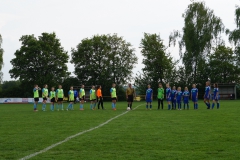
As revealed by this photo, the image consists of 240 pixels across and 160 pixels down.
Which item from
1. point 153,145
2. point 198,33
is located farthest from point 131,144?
point 198,33

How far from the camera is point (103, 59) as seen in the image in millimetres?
70562

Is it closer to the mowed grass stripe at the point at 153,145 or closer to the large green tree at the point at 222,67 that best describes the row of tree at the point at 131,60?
the large green tree at the point at 222,67

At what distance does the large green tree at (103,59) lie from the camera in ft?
229

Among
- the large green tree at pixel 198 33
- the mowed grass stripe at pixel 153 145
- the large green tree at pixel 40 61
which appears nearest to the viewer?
the mowed grass stripe at pixel 153 145

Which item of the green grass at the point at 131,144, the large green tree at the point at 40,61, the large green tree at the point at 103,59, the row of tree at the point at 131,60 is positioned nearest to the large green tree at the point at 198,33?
the row of tree at the point at 131,60

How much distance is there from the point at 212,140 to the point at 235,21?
157ft

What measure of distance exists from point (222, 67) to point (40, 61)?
32236 mm

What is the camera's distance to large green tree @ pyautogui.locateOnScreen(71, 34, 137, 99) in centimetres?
6988

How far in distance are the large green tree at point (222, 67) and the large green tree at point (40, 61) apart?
26.3 m

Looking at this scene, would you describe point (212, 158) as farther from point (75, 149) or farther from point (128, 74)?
point (128, 74)

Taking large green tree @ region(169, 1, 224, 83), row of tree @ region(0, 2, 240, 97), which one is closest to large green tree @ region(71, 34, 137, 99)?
row of tree @ region(0, 2, 240, 97)

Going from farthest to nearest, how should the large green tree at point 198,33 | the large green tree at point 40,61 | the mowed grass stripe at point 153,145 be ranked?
the large green tree at point 40,61, the large green tree at point 198,33, the mowed grass stripe at point 153,145

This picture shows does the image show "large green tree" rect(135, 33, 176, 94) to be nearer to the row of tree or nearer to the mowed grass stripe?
the row of tree

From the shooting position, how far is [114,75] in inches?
2751
